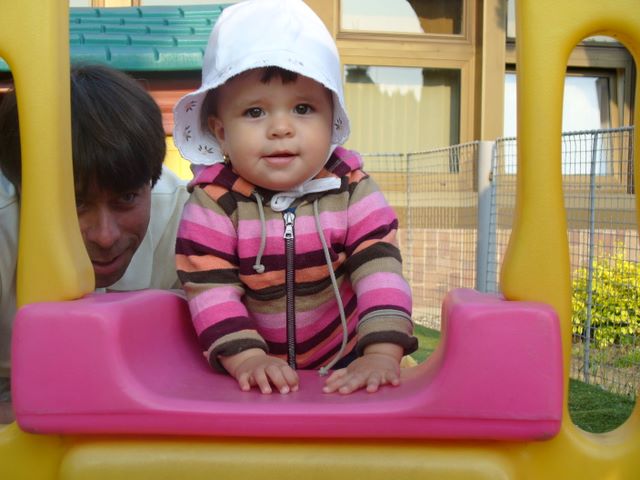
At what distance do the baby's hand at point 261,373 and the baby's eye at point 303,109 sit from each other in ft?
1.27

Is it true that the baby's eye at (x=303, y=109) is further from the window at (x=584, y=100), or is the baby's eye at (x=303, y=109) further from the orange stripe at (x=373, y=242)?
the window at (x=584, y=100)

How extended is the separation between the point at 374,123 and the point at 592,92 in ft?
5.44

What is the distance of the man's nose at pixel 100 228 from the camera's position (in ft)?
4.27

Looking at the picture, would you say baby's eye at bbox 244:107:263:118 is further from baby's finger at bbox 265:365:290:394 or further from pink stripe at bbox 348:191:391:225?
baby's finger at bbox 265:365:290:394

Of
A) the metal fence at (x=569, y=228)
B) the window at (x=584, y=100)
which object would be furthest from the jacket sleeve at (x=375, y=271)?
the window at (x=584, y=100)

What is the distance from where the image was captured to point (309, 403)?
83 cm

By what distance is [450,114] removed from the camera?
5.00 metres

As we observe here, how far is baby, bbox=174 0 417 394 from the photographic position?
108cm

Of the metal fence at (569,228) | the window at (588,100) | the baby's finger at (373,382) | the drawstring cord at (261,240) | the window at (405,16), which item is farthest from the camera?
the window at (588,100)

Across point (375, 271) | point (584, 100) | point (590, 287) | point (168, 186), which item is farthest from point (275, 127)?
point (584, 100)

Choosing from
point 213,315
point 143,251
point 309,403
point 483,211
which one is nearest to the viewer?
point 309,403

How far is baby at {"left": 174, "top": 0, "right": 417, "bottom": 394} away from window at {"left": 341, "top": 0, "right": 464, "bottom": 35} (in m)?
3.79

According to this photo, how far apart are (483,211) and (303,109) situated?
8.27 feet

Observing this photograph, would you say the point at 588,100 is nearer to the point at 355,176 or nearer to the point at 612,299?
the point at 612,299
